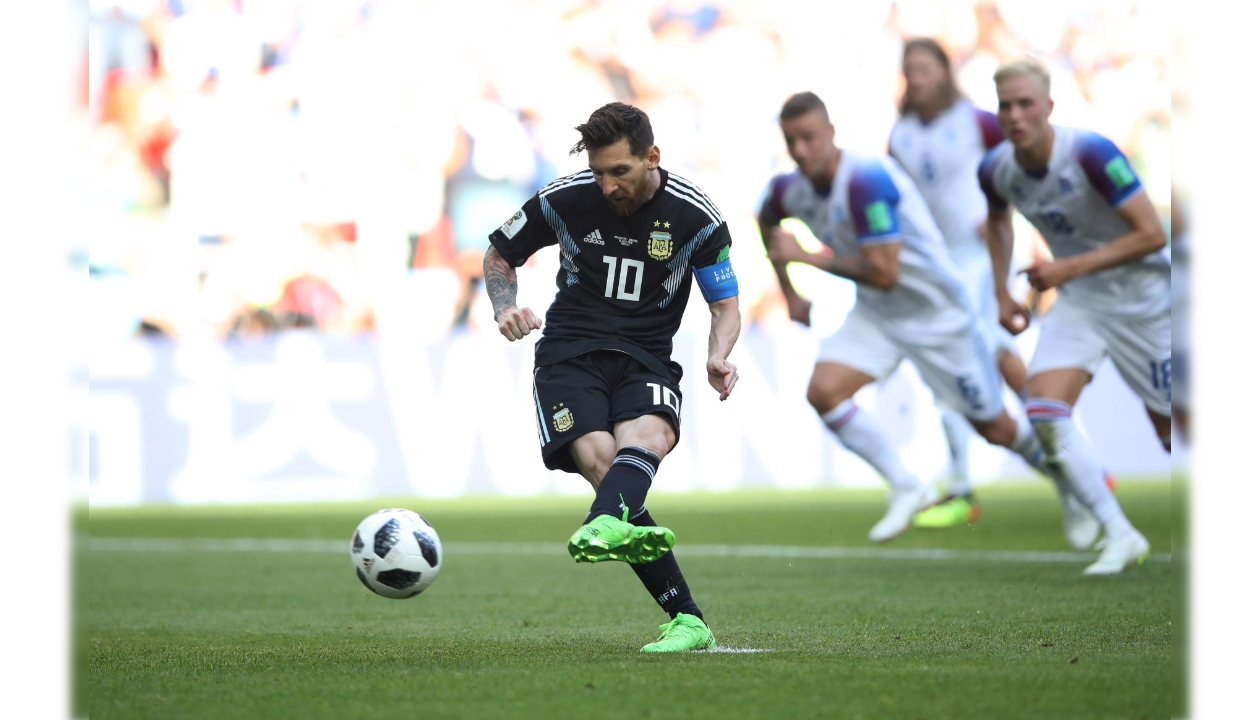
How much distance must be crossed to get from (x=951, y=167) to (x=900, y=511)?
9.21ft

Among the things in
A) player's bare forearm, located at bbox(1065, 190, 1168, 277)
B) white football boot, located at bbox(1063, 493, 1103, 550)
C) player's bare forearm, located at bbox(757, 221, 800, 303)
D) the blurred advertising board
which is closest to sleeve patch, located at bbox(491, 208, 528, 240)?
player's bare forearm, located at bbox(757, 221, 800, 303)

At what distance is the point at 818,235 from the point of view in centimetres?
868

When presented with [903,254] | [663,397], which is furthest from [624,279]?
[903,254]

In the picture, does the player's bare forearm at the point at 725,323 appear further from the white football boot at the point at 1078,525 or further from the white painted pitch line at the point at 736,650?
the white football boot at the point at 1078,525

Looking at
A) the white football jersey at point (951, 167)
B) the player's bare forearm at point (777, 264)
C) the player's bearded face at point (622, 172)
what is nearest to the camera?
the player's bearded face at point (622, 172)

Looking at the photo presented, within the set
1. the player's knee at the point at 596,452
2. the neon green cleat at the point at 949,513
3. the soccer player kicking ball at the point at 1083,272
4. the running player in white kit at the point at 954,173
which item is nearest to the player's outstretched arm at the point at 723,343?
the player's knee at the point at 596,452

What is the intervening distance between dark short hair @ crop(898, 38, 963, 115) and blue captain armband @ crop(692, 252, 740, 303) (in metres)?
5.30

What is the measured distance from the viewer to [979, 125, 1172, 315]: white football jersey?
274 inches

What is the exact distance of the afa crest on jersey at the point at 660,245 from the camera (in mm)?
4688

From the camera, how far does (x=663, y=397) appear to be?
466 centimetres

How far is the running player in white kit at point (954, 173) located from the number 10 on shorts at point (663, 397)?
534cm

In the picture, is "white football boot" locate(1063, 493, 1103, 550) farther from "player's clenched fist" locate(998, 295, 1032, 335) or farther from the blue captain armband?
the blue captain armband

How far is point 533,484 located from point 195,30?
7.58 metres

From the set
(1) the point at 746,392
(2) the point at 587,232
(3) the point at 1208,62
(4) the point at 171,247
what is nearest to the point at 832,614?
(2) the point at 587,232
